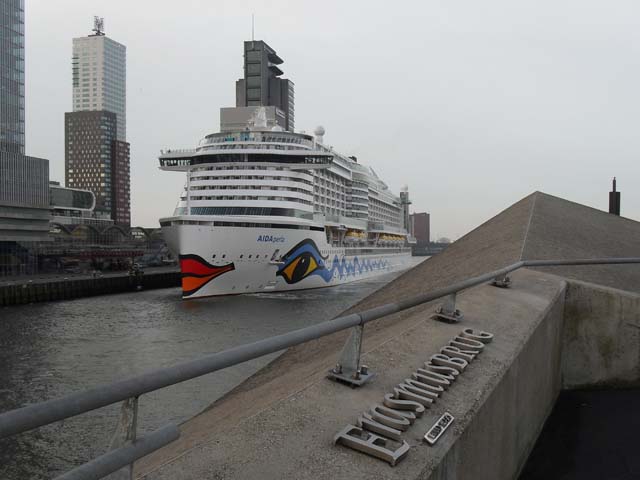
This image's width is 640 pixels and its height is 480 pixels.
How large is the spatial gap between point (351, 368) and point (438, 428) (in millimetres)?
702

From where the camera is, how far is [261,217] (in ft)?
109

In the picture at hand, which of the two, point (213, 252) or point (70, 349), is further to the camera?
point (213, 252)

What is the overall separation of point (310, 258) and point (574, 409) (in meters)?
32.0

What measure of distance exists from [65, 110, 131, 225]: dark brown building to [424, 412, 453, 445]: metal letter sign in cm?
18490

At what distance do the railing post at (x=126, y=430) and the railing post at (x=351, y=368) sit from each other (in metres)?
1.63

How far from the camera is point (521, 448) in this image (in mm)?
4051

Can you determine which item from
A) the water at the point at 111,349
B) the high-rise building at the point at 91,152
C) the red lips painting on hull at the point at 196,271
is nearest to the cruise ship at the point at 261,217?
the red lips painting on hull at the point at 196,271

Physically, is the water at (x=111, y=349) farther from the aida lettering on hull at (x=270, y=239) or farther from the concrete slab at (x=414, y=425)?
the concrete slab at (x=414, y=425)

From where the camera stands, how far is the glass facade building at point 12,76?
2800 inches

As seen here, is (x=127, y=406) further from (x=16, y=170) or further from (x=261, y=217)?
(x=16, y=170)

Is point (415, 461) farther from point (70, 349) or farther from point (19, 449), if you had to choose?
point (70, 349)

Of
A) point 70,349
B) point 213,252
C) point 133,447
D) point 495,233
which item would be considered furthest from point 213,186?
point 133,447

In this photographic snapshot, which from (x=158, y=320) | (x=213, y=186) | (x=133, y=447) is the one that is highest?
(x=213, y=186)

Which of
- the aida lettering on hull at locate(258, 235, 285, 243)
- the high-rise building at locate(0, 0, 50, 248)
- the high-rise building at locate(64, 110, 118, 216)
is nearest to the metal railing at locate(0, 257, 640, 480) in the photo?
the aida lettering on hull at locate(258, 235, 285, 243)
